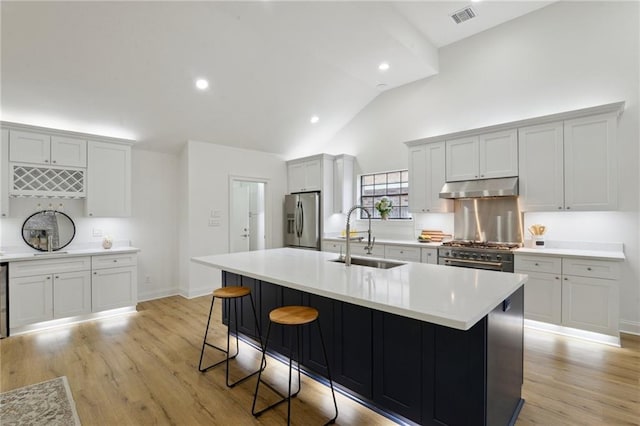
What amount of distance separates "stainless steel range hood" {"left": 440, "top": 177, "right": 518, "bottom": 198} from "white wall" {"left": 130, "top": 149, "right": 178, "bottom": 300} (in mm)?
4448

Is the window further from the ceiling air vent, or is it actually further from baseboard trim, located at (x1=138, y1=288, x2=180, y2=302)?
baseboard trim, located at (x1=138, y1=288, x2=180, y2=302)

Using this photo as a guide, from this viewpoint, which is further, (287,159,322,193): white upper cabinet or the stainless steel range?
(287,159,322,193): white upper cabinet

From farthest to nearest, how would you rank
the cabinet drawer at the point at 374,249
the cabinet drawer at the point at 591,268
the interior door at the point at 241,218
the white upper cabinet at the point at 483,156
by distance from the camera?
the interior door at the point at 241,218
the cabinet drawer at the point at 374,249
the white upper cabinet at the point at 483,156
the cabinet drawer at the point at 591,268

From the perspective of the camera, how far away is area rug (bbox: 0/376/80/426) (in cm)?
212

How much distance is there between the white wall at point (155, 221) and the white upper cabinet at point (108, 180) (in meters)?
0.39

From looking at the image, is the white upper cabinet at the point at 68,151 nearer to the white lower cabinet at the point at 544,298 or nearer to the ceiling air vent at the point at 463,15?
the ceiling air vent at the point at 463,15

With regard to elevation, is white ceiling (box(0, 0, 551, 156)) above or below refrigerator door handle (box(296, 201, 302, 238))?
above

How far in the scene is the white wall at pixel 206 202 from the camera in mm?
5137

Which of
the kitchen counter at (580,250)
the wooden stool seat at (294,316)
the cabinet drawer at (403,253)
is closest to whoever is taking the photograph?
the wooden stool seat at (294,316)

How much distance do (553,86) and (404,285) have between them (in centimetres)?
382

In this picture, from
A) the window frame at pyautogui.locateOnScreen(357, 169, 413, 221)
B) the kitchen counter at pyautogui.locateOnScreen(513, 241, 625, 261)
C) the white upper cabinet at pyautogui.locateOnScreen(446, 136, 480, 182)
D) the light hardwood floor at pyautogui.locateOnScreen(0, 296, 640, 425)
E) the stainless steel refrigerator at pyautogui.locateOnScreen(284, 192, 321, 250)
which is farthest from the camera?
the stainless steel refrigerator at pyautogui.locateOnScreen(284, 192, 321, 250)

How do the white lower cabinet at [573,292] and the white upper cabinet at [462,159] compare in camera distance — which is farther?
the white upper cabinet at [462,159]

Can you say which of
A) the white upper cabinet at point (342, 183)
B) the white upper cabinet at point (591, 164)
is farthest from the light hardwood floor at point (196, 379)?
the white upper cabinet at point (342, 183)

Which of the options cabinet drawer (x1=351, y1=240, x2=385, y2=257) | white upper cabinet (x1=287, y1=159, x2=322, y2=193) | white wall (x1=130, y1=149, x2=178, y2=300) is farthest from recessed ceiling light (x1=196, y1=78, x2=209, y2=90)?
cabinet drawer (x1=351, y1=240, x2=385, y2=257)
